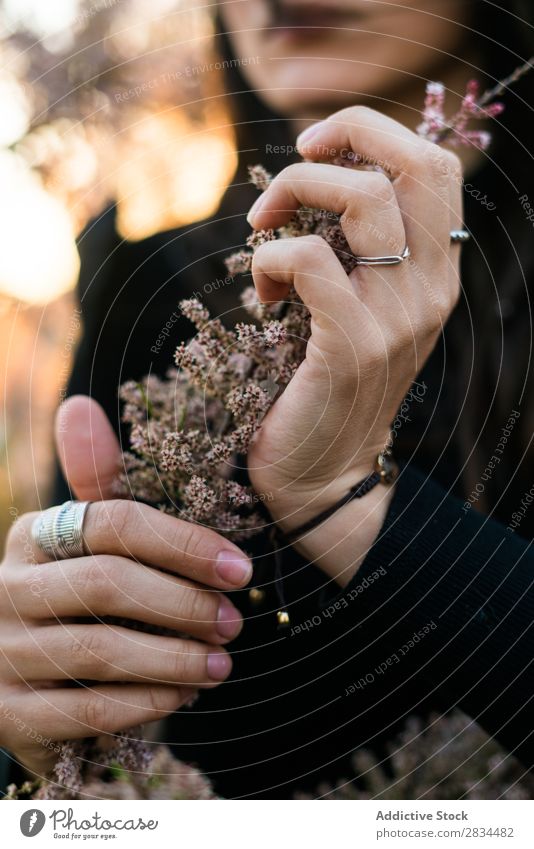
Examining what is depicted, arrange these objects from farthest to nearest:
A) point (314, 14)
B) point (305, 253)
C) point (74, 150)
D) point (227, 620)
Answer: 1. point (74, 150)
2. point (314, 14)
3. point (227, 620)
4. point (305, 253)

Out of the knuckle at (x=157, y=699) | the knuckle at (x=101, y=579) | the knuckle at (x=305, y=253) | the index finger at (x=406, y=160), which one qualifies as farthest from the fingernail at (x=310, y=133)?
the knuckle at (x=157, y=699)

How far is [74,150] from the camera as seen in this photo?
1639 mm

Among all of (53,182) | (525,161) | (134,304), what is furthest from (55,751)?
(53,182)

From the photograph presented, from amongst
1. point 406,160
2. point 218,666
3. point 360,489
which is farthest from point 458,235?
point 218,666

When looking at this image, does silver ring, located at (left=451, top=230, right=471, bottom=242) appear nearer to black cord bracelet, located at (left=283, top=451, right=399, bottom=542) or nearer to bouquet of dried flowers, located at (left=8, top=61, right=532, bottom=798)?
bouquet of dried flowers, located at (left=8, top=61, right=532, bottom=798)

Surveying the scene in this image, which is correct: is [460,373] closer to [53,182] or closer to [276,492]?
[276,492]

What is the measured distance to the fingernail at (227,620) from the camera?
622 millimetres

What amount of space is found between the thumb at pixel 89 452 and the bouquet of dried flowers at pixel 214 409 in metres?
0.02

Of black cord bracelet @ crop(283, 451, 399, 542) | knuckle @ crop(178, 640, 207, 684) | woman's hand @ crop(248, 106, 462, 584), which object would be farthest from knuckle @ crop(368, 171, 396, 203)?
knuckle @ crop(178, 640, 207, 684)

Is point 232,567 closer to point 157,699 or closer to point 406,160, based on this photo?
point 157,699

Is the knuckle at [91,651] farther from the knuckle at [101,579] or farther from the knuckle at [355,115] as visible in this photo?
the knuckle at [355,115]

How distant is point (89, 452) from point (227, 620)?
0.76ft

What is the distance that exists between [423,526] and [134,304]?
0.75 metres

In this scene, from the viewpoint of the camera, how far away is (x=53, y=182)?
1.51 meters
